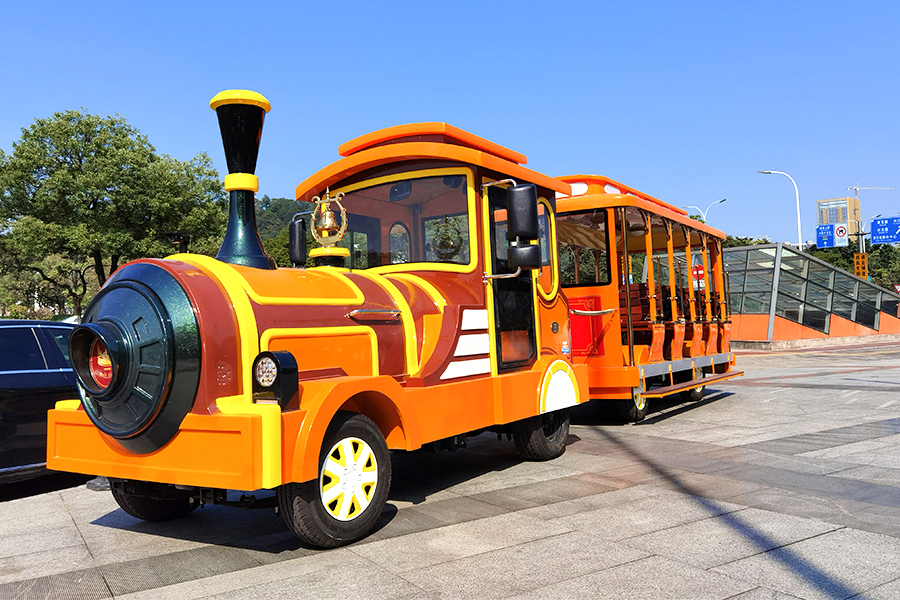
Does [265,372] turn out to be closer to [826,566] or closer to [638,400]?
[826,566]

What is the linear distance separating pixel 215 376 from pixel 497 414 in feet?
8.77

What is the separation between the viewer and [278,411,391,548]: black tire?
13.5 ft

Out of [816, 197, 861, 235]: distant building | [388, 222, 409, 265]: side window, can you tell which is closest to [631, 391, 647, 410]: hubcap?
[388, 222, 409, 265]: side window

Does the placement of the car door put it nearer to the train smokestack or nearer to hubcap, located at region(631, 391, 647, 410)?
the train smokestack

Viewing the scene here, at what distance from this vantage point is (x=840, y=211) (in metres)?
137

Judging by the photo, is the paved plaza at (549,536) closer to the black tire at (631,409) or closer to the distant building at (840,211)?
the black tire at (631,409)

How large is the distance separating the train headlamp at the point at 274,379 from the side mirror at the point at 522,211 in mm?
2325

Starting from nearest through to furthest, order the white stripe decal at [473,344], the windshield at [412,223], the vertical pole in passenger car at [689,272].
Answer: the white stripe decal at [473,344], the windshield at [412,223], the vertical pole in passenger car at [689,272]

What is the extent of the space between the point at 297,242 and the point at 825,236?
46782mm

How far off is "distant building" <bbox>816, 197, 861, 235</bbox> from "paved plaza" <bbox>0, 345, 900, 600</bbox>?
93086 millimetres

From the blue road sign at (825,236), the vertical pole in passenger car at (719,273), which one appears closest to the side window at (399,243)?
the vertical pole in passenger car at (719,273)

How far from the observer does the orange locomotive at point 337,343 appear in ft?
13.0

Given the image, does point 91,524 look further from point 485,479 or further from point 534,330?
point 534,330

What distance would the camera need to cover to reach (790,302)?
28125 millimetres
